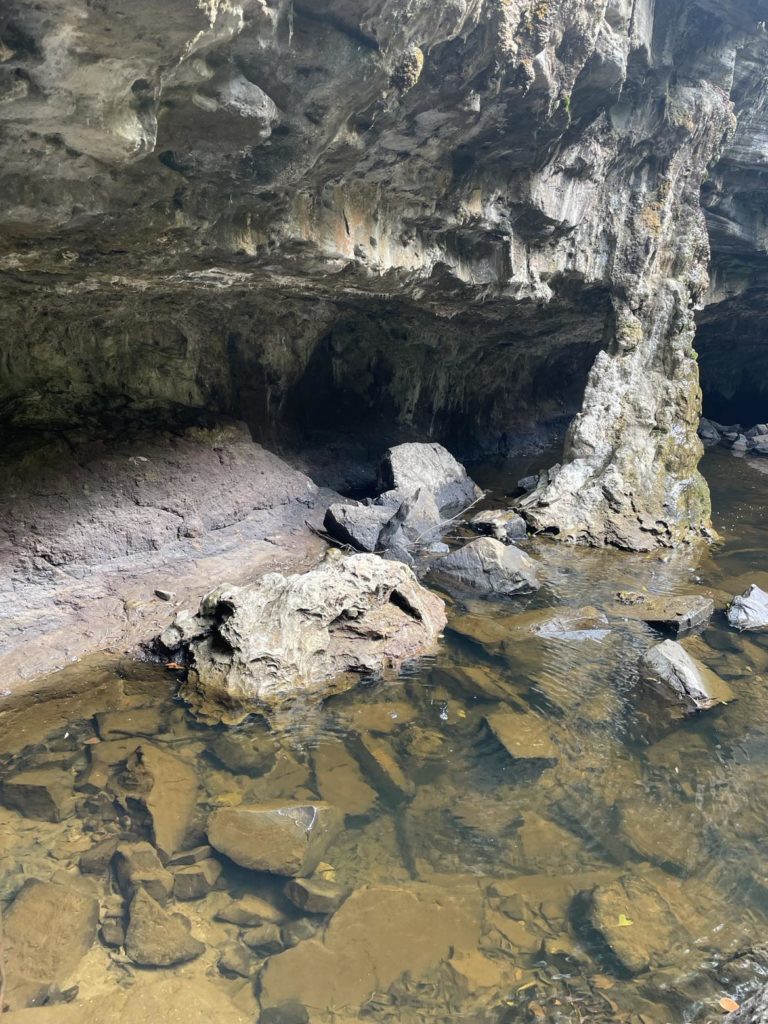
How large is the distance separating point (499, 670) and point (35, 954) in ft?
12.9

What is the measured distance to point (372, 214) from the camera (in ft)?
24.6

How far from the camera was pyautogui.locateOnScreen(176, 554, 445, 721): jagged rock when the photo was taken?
549cm

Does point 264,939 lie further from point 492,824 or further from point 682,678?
Answer: point 682,678

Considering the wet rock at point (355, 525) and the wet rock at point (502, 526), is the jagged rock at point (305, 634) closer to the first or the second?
the wet rock at point (355, 525)

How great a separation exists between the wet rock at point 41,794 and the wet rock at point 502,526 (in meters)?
6.19

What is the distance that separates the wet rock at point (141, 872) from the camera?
3830 millimetres

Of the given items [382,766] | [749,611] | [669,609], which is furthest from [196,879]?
[749,611]

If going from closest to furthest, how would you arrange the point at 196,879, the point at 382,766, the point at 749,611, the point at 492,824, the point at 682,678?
1. the point at 196,879
2. the point at 492,824
3. the point at 382,766
4. the point at 682,678
5. the point at 749,611

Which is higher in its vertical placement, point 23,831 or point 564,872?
point 564,872

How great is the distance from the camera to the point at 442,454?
11.4 m

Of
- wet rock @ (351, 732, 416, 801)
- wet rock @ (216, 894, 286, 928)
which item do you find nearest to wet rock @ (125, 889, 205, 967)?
wet rock @ (216, 894, 286, 928)

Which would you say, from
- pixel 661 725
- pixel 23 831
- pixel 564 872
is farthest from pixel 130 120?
pixel 661 725

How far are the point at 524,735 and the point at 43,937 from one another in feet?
10.8

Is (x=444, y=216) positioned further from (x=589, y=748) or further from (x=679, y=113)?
(x=589, y=748)
